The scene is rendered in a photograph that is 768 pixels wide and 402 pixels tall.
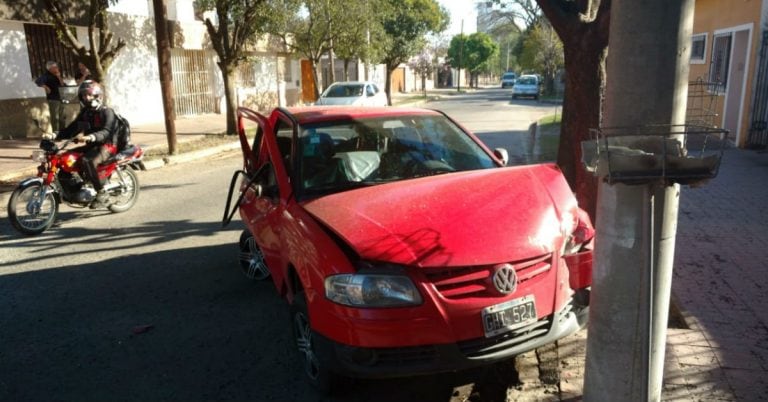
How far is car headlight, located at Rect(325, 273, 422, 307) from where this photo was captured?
2953 mm

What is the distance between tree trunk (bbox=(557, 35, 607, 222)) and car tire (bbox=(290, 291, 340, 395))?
2735mm

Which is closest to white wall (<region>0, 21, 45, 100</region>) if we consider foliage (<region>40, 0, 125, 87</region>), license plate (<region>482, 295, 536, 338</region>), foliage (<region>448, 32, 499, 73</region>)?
foliage (<region>40, 0, 125, 87</region>)

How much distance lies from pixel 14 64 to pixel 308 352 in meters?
14.9

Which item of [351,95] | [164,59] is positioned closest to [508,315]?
[164,59]

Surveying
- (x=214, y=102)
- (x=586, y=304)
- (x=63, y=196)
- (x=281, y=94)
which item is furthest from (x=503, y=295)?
(x=281, y=94)

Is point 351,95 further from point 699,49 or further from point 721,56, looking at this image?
point 721,56

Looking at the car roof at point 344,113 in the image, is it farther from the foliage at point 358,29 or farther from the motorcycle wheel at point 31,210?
the foliage at point 358,29

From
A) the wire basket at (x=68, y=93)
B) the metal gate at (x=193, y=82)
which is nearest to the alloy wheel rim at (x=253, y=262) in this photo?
the wire basket at (x=68, y=93)

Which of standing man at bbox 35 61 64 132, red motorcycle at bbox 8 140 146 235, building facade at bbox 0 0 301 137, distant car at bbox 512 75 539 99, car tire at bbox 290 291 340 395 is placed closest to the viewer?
car tire at bbox 290 291 340 395

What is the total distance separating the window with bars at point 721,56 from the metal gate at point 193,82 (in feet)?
56.1

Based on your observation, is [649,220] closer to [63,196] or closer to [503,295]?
[503,295]

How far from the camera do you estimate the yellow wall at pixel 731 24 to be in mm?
12125

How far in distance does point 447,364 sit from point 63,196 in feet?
21.1

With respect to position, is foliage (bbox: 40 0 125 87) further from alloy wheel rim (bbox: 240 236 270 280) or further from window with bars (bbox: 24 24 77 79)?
alloy wheel rim (bbox: 240 236 270 280)
